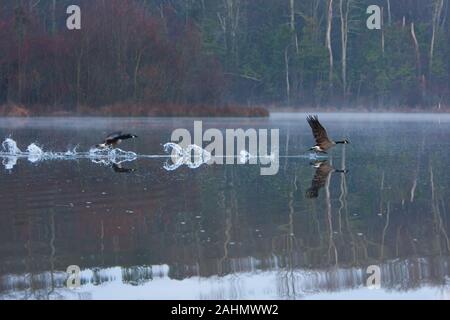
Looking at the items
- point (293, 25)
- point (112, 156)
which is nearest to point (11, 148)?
point (112, 156)

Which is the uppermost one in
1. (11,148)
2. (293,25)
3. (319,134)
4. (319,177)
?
(293,25)

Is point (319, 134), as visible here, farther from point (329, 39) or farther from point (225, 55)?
point (329, 39)

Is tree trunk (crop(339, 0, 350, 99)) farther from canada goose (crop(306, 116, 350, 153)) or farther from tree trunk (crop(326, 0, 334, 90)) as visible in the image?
canada goose (crop(306, 116, 350, 153))

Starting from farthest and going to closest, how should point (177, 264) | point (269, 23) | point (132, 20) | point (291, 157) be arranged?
point (269, 23) < point (132, 20) < point (291, 157) < point (177, 264)

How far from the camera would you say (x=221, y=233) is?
392 inches

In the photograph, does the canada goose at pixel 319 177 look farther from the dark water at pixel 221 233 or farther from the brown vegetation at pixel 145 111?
the brown vegetation at pixel 145 111

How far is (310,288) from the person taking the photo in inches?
304

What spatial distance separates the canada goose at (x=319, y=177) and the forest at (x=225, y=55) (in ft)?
84.6

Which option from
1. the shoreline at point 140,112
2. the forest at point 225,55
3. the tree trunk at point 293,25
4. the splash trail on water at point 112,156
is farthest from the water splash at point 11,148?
the tree trunk at point 293,25

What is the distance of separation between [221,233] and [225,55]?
48.1 meters

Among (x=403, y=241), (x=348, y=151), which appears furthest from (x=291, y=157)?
(x=403, y=241)

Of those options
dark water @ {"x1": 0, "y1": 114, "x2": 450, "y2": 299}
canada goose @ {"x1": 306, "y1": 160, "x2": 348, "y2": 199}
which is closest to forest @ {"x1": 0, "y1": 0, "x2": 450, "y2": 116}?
canada goose @ {"x1": 306, "y1": 160, "x2": 348, "y2": 199}

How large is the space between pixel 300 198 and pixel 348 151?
9.30 metres

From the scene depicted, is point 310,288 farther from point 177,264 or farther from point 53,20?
point 53,20
